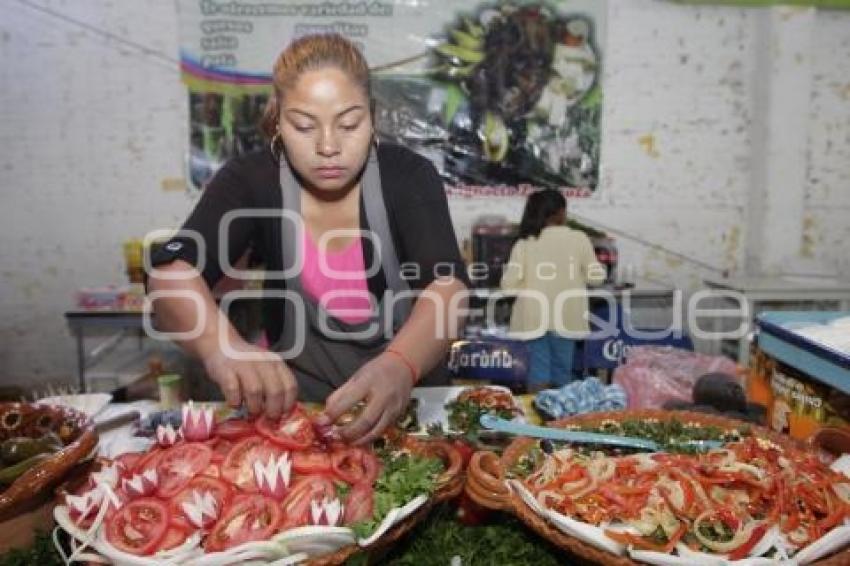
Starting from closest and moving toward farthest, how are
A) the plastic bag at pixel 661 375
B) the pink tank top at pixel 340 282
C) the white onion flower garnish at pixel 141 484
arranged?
the white onion flower garnish at pixel 141 484, the pink tank top at pixel 340 282, the plastic bag at pixel 661 375

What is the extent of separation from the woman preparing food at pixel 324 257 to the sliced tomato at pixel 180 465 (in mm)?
114

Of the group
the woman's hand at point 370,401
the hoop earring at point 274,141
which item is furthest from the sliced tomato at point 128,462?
the hoop earring at point 274,141

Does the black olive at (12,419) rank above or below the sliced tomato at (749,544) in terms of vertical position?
above

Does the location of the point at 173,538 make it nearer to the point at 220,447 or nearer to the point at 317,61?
the point at 220,447

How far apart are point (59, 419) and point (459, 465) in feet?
2.79

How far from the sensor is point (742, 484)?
1.14 m

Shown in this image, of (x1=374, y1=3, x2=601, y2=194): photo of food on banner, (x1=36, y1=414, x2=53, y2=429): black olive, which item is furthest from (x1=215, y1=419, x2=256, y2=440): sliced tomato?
(x1=374, y1=3, x2=601, y2=194): photo of food on banner

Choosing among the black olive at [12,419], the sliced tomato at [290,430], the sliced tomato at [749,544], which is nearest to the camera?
the sliced tomato at [749,544]

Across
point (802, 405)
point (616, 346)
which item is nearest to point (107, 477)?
point (802, 405)

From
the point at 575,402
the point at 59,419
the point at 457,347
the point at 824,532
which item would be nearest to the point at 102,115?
the point at 457,347

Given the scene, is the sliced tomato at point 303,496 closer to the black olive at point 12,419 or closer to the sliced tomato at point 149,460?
the sliced tomato at point 149,460

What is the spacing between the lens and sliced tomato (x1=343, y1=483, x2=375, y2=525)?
1.07 metres

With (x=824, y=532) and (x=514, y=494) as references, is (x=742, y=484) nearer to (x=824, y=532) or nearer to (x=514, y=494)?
(x=824, y=532)

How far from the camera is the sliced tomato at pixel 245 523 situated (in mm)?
1013
